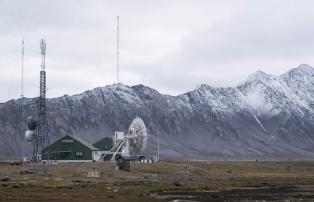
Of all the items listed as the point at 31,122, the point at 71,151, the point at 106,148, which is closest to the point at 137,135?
the point at 106,148

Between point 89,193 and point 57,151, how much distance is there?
10060cm

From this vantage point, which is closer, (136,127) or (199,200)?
(199,200)

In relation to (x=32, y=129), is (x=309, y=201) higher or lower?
lower

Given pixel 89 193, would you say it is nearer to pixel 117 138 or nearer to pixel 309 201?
pixel 309 201

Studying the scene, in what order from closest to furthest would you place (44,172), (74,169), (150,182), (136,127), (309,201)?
(309,201), (150,182), (44,172), (74,169), (136,127)

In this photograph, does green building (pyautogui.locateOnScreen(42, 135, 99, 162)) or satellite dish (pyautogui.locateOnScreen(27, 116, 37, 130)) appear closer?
satellite dish (pyautogui.locateOnScreen(27, 116, 37, 130))

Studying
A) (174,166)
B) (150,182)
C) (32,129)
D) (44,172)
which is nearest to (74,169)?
(44,172)

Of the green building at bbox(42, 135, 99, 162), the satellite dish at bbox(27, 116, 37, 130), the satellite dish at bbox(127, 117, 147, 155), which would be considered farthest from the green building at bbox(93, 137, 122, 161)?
the satellite dish at bbox(27, 116, 37, 130)

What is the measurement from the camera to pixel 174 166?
529 ft

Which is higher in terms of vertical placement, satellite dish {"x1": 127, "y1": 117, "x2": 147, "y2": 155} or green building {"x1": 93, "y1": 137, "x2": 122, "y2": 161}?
satellite dish {"x1": 127, "y1": 117, "x2": 147, "y2": 155}

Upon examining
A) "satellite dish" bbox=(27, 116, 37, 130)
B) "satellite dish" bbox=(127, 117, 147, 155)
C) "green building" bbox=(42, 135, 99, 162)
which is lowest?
"green building" bbox=(42, 135, 99, 162)

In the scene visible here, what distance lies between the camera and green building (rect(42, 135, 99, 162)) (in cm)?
17888

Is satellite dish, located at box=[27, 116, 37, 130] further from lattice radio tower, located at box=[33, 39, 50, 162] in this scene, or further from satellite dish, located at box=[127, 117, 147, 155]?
satellite dish, located at box=[127, 117, 147, 155]

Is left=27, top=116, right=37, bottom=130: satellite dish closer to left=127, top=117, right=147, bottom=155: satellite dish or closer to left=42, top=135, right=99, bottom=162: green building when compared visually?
left=42, top=135, right=99, bottom=162: green building
